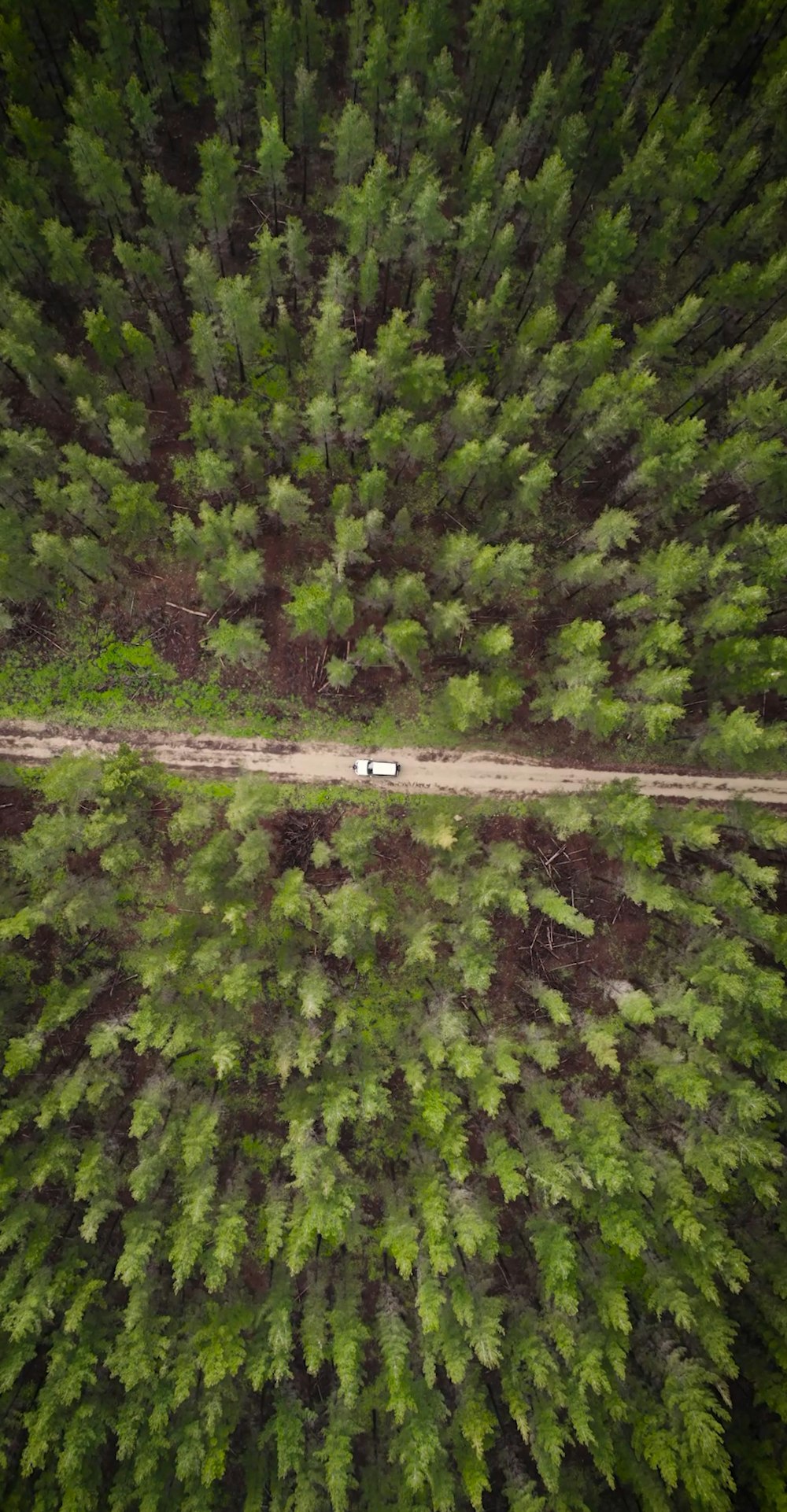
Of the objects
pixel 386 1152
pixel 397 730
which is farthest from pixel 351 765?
pixel 386 1152

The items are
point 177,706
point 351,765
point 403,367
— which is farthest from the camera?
point 351,765

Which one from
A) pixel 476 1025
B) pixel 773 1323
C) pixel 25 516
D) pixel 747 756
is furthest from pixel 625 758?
pixel 25 516

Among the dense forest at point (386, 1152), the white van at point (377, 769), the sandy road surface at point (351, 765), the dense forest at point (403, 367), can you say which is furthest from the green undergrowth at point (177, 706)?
the dense forest at point (386, 1152)

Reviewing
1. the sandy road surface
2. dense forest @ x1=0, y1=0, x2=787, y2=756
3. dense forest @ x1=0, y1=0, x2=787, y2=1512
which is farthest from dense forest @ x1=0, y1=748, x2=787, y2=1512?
dense forest @ x1=0, y1=0, x2=787, y2=756

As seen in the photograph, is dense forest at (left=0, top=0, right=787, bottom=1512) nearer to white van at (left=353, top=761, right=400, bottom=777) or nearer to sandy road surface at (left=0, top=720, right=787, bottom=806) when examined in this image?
sandy road surface at (left=0, top=720, right=787, bottom=806)

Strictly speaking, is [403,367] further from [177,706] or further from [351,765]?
[177,706]

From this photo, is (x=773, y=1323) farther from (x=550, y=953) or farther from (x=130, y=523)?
(x=130, y=523)
